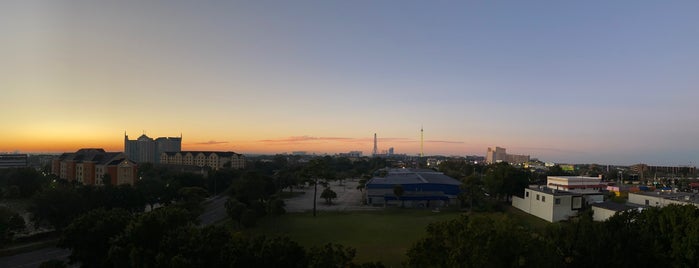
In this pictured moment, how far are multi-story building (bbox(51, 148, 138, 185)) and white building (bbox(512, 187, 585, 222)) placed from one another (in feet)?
153

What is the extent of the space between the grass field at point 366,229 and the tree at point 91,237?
1046 centimetres

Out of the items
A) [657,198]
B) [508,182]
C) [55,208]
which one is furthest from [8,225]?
A: [657,198]

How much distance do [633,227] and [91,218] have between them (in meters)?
21.2

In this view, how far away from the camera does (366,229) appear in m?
29.0

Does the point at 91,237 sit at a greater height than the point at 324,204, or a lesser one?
greater

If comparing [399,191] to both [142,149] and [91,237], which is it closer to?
[91,237]

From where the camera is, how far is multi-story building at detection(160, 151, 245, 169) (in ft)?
320

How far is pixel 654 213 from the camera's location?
54.9 feet

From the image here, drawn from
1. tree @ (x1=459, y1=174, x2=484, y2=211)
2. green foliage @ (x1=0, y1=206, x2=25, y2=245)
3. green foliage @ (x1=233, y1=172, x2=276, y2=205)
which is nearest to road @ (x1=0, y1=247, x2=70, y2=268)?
green foliage @ (x1=0, y1=206, x2=25, y2=245)

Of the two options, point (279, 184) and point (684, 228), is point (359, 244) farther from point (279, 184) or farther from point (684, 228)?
point (279, 184)

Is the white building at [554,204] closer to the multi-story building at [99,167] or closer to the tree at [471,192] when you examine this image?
the tree at [471,192]

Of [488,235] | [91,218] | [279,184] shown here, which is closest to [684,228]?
[488,235]

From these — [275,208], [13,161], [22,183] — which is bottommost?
[13,161]

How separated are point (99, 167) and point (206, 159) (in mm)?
45394
